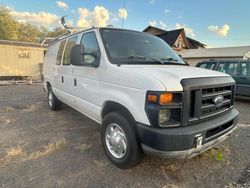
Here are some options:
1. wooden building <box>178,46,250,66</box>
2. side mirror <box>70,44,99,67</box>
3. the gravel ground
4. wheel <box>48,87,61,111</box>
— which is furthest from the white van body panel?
wooden building <box>178,46,250,66</box>

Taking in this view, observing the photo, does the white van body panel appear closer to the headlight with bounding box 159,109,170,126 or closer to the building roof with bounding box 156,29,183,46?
the headlight with bounding box 159,109,170,126

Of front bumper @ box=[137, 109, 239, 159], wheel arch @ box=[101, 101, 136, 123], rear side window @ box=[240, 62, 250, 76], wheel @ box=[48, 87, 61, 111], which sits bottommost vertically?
wheel @ box=[48, 87, 61, 111]

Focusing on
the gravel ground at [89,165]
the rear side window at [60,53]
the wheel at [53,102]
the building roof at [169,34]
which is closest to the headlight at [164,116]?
the gravel ground at [89,165]

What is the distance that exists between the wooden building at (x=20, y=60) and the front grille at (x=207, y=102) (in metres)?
17.2

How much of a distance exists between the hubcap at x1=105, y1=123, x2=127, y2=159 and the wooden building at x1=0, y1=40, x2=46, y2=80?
16.1 metres

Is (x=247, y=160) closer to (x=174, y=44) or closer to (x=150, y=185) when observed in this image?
(x=150, y=185)

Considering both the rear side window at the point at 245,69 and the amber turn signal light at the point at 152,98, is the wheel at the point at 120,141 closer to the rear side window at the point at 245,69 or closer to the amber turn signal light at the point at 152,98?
the amber turn signal light at the point at 152,98

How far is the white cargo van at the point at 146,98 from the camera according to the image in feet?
7.65

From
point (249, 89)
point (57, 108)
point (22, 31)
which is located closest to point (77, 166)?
point (57, 108)

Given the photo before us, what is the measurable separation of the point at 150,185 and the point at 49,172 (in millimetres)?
1455

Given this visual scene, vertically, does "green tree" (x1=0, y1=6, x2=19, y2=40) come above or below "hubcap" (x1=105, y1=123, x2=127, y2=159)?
above

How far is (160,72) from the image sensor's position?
258cm

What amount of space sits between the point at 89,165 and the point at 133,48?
207 cm

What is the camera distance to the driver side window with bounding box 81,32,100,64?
3318 mm
